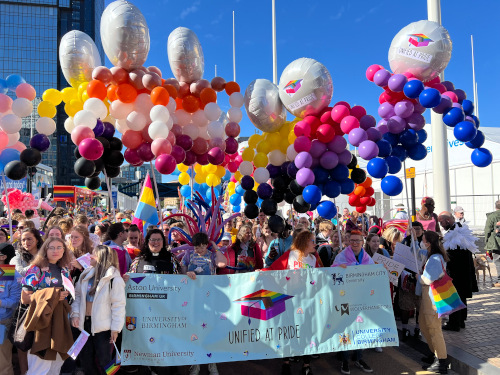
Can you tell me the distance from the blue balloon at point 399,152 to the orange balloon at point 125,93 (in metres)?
3.87

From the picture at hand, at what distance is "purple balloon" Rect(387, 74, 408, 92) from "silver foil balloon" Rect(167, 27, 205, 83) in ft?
9.90

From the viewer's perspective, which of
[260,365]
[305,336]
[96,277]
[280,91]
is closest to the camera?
[96,277]

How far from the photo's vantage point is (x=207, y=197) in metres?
8.82

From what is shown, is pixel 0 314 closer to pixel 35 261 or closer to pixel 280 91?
pixel 35 261

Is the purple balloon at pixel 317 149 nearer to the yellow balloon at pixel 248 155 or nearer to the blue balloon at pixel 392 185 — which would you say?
the blue balloon at pixel 392 185

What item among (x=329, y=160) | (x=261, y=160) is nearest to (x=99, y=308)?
(x=329, y=160)

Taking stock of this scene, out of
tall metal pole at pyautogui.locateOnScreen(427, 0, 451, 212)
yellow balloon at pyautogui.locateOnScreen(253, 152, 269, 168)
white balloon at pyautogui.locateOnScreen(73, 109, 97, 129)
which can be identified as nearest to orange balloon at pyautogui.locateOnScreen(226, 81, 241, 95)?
yellow balloon at pyautogui.locateOnScreen(253, 152, 269, 168)

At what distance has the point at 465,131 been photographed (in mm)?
4969

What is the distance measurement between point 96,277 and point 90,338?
0.65 metres

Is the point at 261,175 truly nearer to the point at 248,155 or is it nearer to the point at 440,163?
the point at 248,155

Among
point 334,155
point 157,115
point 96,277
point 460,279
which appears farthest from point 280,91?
point 460,279

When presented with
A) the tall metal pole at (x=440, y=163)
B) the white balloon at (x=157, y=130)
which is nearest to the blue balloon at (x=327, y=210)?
the white balloon at (x=157, y=130)

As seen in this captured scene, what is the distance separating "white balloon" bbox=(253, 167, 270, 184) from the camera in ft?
20.7

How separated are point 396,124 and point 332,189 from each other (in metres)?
1.31
